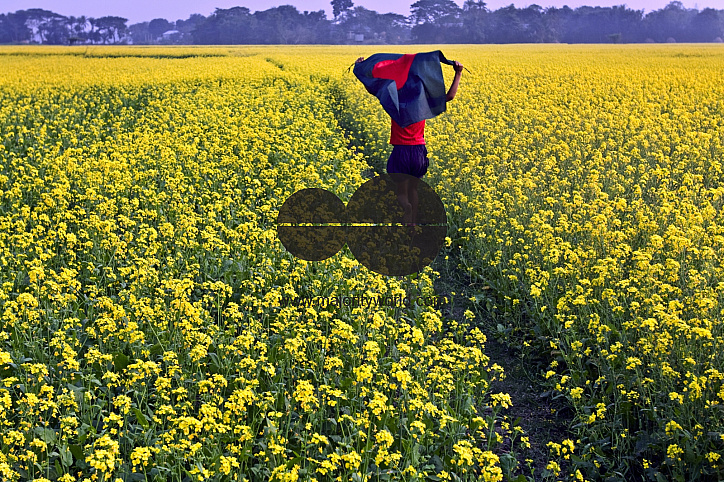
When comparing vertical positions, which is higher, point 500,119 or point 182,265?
point 500,119

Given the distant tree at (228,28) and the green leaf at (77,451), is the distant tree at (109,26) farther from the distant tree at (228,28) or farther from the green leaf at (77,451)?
the green leaf at (77,451)

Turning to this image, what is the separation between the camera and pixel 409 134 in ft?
22.3

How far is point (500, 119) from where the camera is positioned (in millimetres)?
13953

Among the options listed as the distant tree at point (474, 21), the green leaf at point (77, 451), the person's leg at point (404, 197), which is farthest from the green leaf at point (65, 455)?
the distant tree at point (474, 21)

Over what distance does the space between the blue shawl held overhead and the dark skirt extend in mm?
699

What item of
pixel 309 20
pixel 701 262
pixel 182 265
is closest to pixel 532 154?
pixel 701 262

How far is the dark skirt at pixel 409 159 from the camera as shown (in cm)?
690

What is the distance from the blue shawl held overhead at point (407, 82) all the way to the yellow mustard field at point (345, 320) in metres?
1.55

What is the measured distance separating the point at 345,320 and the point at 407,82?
2148mm

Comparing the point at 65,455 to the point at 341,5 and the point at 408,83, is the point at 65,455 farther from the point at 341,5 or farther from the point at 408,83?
the point at 341,5

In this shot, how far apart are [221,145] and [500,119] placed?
567cm

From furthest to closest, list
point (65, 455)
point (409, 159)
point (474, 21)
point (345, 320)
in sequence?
point (474, 21) → point (409, 159) → point (345, 320) → point (65, 455)

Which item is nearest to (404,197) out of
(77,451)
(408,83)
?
(408,83)

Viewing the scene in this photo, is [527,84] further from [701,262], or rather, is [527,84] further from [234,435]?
[234,435]
